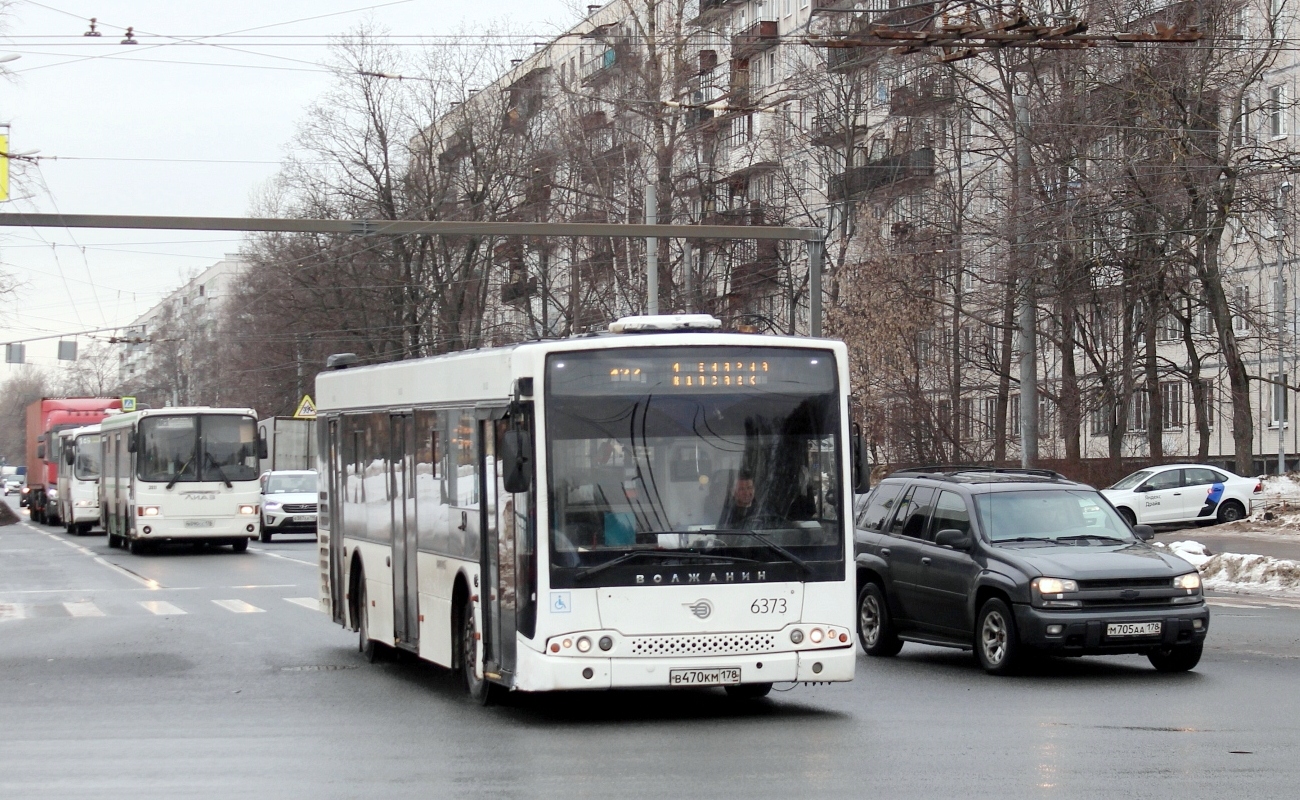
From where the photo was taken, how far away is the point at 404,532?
48.7 ft

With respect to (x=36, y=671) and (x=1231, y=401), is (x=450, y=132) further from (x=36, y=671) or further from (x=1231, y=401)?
(x=36, y=671)

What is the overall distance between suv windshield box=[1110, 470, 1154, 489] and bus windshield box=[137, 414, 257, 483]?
18397 mm

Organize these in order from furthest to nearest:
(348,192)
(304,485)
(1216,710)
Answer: (348,192)
(304,485)
(1216,710)

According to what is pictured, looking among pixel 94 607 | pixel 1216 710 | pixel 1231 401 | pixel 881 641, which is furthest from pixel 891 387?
pixel 1216 710

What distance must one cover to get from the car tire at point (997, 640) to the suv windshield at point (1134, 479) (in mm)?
25360

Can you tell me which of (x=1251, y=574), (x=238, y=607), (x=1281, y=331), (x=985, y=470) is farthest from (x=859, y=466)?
(x=1281, y=331)

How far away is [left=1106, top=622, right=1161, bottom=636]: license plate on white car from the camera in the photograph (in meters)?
14.4

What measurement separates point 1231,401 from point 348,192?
31434mm

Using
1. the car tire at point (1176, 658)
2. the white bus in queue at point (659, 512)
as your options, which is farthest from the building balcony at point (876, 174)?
the white bus in queue at point (659, 512)

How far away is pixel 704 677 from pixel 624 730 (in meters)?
0.61

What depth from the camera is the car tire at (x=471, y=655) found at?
12.9 metres

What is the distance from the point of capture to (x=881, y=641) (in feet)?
55.7

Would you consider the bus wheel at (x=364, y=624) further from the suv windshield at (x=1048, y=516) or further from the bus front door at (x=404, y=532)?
the suv windshield at (x=1048, y=516)

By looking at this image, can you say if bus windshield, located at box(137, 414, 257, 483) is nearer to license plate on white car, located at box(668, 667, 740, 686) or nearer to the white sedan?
the white sedan
